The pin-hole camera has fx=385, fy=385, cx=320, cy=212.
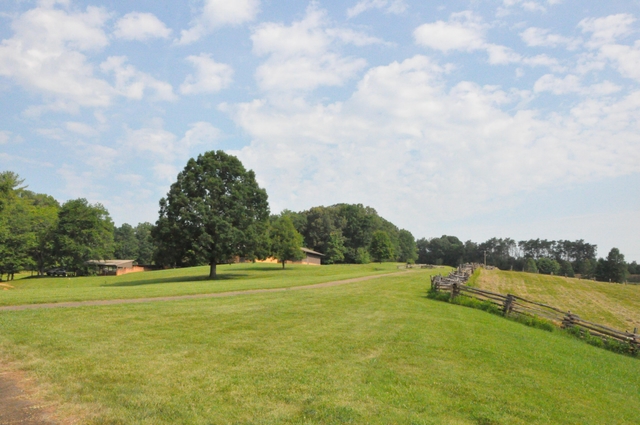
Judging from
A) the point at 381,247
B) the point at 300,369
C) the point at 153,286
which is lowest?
the point at 153,286

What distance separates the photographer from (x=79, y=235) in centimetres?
6562

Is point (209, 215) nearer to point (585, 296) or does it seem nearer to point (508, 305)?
point (508, 305)

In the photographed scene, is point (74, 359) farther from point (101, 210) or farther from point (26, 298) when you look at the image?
point (101, 210)

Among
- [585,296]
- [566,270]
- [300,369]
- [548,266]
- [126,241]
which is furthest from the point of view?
[548,266]

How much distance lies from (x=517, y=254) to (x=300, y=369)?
177188 mm

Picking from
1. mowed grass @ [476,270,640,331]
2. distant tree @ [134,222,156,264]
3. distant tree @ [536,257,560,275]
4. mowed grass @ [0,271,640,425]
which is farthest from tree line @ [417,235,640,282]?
mowed grass @ [0,271,640,425]

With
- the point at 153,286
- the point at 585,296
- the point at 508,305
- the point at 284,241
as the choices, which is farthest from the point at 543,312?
the point at 284,241

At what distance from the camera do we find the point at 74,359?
772cm

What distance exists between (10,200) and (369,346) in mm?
78925

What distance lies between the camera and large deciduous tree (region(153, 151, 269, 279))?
34.7 m

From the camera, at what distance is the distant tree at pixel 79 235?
63.7m

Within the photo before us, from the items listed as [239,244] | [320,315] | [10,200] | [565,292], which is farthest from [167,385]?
[10,200]

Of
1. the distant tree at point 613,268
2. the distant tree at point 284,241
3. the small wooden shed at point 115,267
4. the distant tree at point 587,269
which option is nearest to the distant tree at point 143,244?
the small wooden shed at point 115,267

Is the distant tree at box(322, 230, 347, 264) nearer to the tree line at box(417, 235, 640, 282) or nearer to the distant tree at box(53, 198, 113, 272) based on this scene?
the distant tree at box(53, 198, 113, 272)
